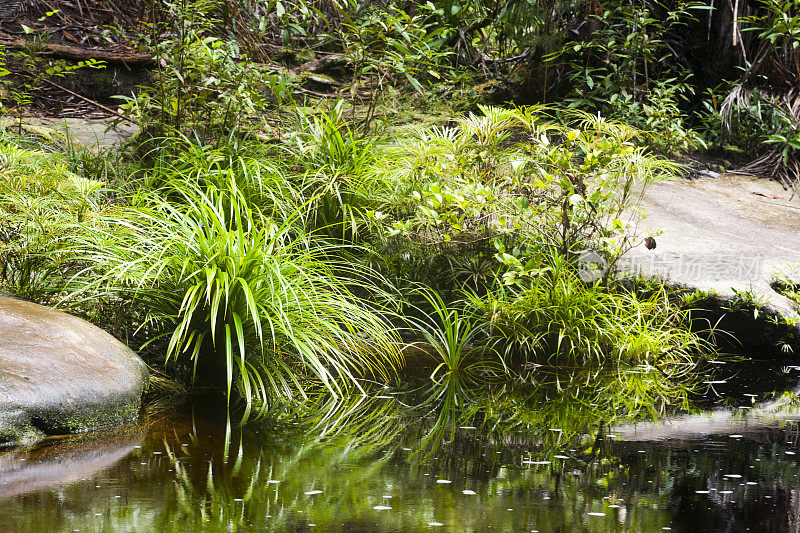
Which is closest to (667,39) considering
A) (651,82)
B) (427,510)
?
(651,82)

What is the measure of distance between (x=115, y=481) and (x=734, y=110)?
6.18 meters

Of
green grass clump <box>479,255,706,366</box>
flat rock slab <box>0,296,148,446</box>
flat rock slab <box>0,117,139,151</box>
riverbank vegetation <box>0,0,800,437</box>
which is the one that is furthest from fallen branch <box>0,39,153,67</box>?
green grass clump <box>479,255,706,366</box>

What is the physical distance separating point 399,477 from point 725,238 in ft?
11.3

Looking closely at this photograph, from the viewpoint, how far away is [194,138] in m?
5.22

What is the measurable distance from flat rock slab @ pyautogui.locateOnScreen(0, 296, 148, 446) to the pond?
0.29ft

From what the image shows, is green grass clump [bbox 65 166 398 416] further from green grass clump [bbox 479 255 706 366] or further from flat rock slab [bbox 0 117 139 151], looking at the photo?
flat rock slab [bbox 0 117 139 151]

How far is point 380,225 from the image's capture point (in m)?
4.34

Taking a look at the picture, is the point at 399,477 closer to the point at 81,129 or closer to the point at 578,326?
the point at 578,326

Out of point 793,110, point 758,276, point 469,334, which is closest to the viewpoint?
point 469,334

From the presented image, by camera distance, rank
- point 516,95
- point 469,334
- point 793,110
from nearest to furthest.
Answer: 1. point 469,334
2. point 793,110
3. point 516,95

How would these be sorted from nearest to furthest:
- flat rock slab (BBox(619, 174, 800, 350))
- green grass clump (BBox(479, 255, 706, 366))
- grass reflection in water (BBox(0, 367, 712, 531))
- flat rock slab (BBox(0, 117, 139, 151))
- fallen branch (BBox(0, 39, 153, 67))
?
1. grass reflection in water (BBox(0, 367, 712, 531))
2. green grass clump (BBox(479, 255, 706, 366))
3. flat rock slab (BBox(619, 174, 800, 350))
4. flat rock slab (BBox(0, 117, 139, 151))
5. fallen branch (BBox(0, 39, 153, 67))

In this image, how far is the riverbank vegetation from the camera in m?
3.29

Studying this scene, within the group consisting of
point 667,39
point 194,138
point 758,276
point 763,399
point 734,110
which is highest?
point 667,39

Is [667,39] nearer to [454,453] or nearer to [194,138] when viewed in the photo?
[194,138]
